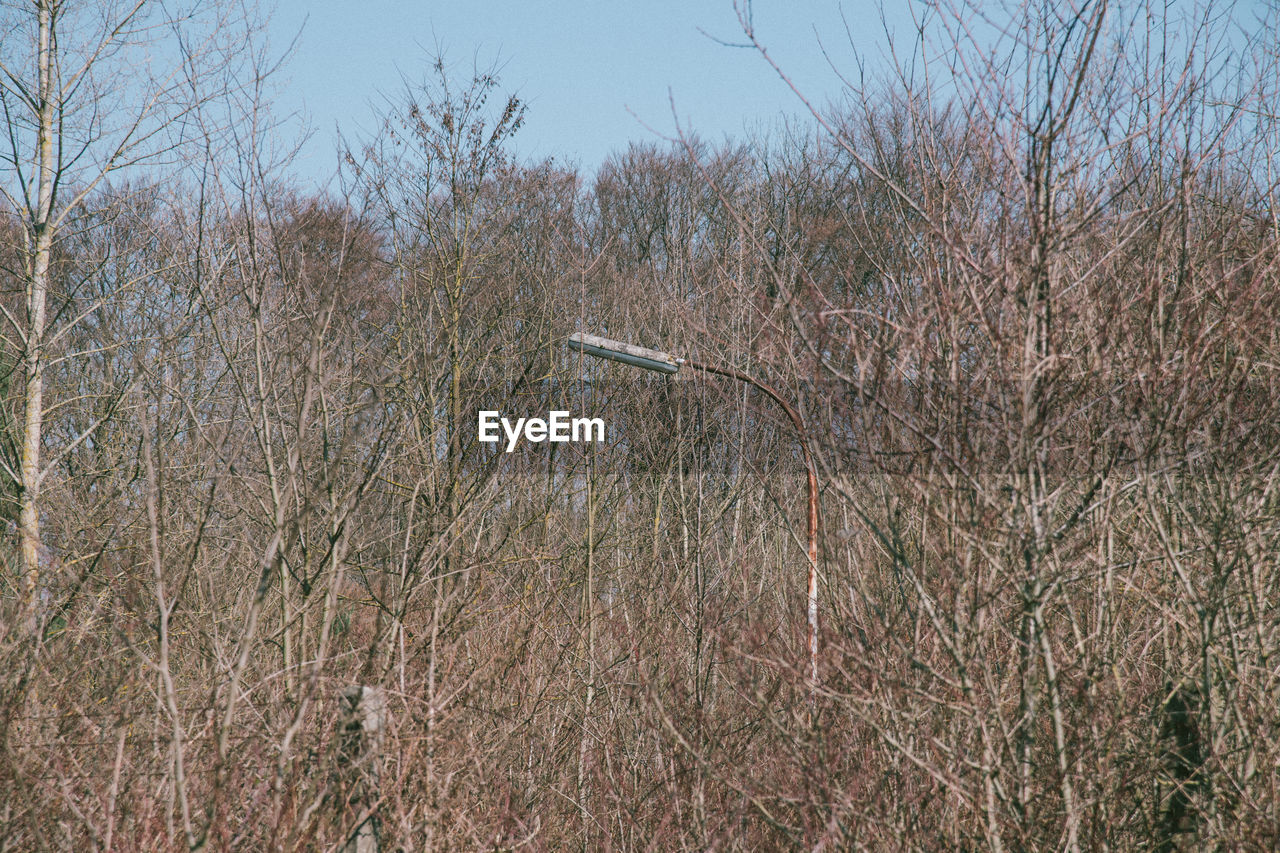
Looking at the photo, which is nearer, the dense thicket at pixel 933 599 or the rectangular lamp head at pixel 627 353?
the dense thicket at pixel 933 599

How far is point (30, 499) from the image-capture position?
9516 millimetres

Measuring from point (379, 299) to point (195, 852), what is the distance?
10910mm

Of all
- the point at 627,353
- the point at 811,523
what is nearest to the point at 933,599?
the point at 811,523

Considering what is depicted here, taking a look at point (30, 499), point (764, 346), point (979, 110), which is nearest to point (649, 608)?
point (764, 346)

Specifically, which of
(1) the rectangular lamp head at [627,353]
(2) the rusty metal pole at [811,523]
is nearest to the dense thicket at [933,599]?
(2) the rusty metal pole at [811,523]

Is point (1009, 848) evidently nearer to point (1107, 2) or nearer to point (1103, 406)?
point (1103, 406)

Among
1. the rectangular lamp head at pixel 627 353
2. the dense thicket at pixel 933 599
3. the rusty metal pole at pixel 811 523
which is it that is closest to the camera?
the dense thicket at pixel 933 599

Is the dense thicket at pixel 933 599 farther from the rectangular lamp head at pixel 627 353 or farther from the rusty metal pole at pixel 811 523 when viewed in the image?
the rectangular lamp head at pixel 627 353

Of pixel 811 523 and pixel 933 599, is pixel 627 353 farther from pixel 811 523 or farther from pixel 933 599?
pixel 933 599

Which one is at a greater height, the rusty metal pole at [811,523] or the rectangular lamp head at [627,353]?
the rectangular lamp head at [627,353]

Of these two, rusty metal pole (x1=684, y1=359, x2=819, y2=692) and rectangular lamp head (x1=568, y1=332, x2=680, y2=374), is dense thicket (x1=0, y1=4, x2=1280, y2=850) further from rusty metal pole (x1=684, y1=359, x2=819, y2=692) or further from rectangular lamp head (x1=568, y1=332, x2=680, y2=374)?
rectangular lamp head (x1=568, y1=332, x2=680, y2=374)

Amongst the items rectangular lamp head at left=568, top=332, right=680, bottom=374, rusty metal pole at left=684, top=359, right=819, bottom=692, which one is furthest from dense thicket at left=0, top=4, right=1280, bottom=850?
rectangular lamp head at left=568, top=332, right=680, bottom=374

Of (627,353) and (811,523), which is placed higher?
(627,353)

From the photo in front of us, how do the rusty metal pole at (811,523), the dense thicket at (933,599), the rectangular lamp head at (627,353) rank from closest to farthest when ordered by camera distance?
1. the dense thicket at (933,599)
2. the rusty metal pole at (811,523)
3. the rectangular lamp head at (627,353)
